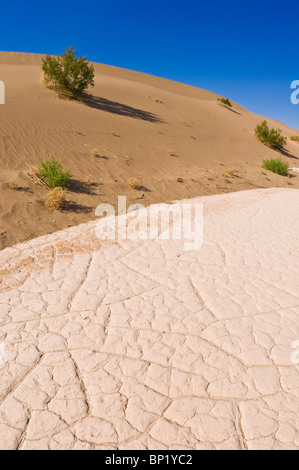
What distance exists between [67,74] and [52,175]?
366 inches

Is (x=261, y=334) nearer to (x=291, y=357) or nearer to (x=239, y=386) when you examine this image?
(x=291, y=357)

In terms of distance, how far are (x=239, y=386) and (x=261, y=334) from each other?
77 cm

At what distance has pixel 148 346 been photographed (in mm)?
3055

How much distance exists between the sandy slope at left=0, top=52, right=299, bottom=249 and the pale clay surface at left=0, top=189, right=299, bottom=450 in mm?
1726

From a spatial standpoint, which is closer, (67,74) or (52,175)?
(52,175)

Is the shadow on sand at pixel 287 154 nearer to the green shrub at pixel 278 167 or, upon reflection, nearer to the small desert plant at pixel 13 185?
the green shrub at pixel 278 167

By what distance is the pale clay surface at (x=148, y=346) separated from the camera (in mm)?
2256

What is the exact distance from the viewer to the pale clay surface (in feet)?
7.40

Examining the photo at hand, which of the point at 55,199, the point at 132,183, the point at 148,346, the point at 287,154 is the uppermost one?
the point at 287,154

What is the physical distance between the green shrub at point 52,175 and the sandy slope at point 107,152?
0.28 meters

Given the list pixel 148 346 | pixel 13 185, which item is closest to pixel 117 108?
pixel 13 185

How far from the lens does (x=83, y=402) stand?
2.45m

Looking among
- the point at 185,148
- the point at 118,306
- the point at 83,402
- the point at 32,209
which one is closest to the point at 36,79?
the point at 185,148

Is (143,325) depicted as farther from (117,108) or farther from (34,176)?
(117,108)
